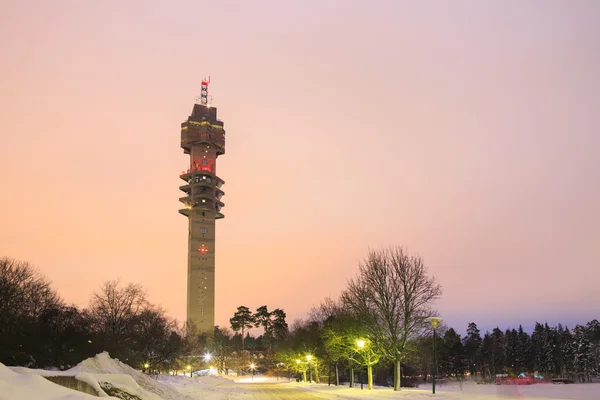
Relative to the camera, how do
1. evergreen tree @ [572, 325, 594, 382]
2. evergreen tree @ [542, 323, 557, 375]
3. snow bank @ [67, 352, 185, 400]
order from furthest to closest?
evergreen tree @ [542, 323, 557, 375], evergreen tree @ [572, 325, 594, 382], snow bank @ [67, 352, 185, 400]

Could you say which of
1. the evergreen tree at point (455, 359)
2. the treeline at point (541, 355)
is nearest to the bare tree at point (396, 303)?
the treeline at point (541, 355)

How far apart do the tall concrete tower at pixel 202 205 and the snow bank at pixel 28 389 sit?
491 ft

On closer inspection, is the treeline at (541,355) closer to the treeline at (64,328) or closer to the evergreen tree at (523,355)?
the evergreen tree at (523,355)

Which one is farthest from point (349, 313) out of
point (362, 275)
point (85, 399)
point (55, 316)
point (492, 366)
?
point (492, 366)

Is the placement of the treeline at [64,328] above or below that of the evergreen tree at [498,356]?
above

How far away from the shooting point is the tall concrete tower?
16412 centimetres

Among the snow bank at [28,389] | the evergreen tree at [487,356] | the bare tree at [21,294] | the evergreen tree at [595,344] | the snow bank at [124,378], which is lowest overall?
the evergreen tree at [487,356]

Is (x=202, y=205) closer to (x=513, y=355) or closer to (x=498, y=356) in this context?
(x=498, y=356)

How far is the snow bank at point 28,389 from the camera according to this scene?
11133 millimetres

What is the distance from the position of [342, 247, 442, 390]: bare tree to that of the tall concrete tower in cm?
11915

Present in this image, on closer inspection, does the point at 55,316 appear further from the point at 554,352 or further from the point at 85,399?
the point at 554,352

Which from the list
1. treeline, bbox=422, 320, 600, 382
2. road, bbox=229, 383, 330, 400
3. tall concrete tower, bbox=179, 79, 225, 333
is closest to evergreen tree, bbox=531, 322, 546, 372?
treeline, bbox=422, 320, 600, 382

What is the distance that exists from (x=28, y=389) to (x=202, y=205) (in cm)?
16739

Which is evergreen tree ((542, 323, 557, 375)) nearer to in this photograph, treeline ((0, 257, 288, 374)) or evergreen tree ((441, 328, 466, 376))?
evergreen tree ((441, 328, 466, 376))
